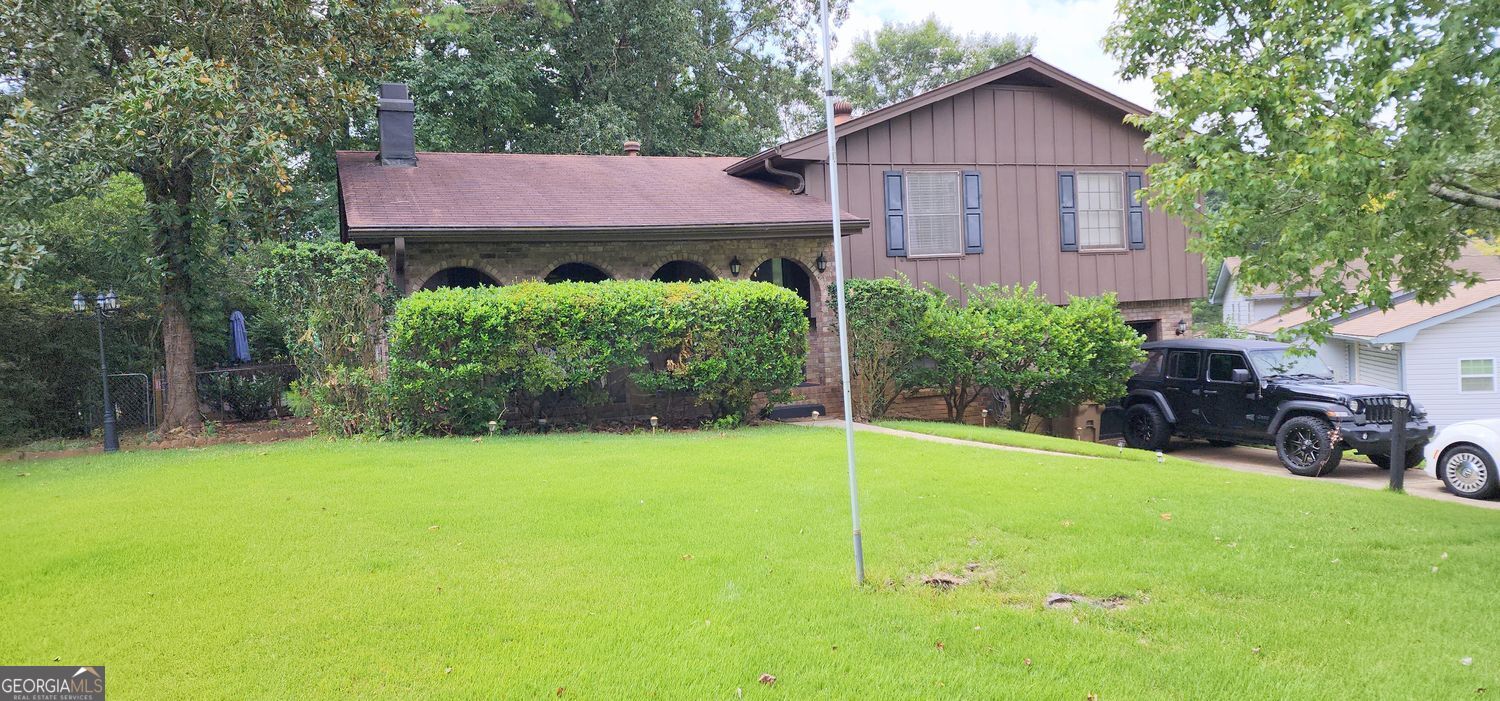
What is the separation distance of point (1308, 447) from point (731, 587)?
10.2 meters

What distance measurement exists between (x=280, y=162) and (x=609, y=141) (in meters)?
11.9

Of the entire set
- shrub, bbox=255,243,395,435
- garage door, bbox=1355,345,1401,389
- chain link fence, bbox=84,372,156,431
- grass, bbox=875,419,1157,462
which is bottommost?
grass, bbox=875,419,1157,462

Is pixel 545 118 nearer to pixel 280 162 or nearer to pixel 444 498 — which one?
pixel 280 162

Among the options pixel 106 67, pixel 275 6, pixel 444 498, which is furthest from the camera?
pixel 106 67

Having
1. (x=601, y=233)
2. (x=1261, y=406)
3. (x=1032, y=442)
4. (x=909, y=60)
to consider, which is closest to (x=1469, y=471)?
(x=1261, y=406)

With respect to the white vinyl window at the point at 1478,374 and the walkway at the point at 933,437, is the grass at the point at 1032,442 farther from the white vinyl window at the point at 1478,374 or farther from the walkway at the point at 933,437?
the white vinyl window at the point at 1478,374

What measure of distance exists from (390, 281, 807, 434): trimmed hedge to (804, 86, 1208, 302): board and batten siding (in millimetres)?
4168

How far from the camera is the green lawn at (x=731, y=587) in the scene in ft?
13.5

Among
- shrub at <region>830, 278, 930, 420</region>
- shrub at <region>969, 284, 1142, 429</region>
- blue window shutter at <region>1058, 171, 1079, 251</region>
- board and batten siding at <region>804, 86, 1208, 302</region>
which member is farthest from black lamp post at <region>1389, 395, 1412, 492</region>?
blue window shutter at <region>1058, 171, 1079, 251</region>

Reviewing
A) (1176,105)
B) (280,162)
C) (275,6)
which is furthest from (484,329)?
(1176,105)

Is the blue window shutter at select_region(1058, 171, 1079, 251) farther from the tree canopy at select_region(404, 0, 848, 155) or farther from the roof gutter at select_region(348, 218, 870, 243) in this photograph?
the tree canopy at select_region(404, 0, 848, 155)

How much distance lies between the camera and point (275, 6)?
12617 mm

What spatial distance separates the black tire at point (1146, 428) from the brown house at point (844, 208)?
132 inches

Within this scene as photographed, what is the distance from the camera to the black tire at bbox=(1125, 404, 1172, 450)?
14.4m
